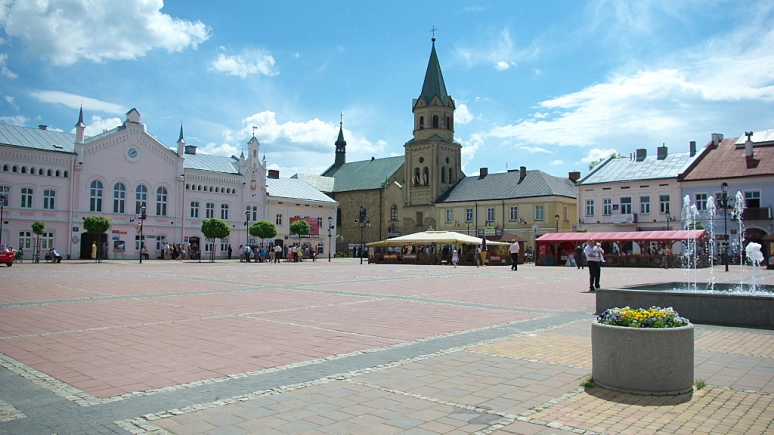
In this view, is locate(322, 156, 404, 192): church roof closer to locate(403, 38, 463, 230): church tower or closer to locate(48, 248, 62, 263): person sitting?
locate(403, 38, 463, 230): church tower

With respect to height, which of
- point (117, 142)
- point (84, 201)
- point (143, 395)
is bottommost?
point (143, 395)

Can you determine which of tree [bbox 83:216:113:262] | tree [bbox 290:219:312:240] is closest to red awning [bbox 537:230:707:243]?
tree [bbox 290:219:312:240]

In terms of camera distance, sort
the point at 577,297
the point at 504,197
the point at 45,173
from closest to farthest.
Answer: the point at 577,297
the point at 45,173
the point at 504,197

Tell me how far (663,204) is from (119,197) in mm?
48971

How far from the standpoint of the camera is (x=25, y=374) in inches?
251

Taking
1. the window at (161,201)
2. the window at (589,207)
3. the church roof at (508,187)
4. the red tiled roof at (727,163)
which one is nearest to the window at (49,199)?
the window at (161,201)

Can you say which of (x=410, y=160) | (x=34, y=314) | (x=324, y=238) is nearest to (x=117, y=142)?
(x=324, y=238)

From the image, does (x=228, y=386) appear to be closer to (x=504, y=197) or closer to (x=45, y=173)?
(x=45, y=173)

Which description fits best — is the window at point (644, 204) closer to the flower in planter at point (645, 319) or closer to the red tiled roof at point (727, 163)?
the red tiled roof at point (727, 163)

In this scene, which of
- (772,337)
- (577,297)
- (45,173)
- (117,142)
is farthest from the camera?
(117,142)

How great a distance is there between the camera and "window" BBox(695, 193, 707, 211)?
48.8 meters

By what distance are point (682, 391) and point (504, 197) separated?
202 feet

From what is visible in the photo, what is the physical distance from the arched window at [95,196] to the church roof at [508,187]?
128ft

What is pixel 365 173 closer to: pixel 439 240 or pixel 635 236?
pixel 439 240
